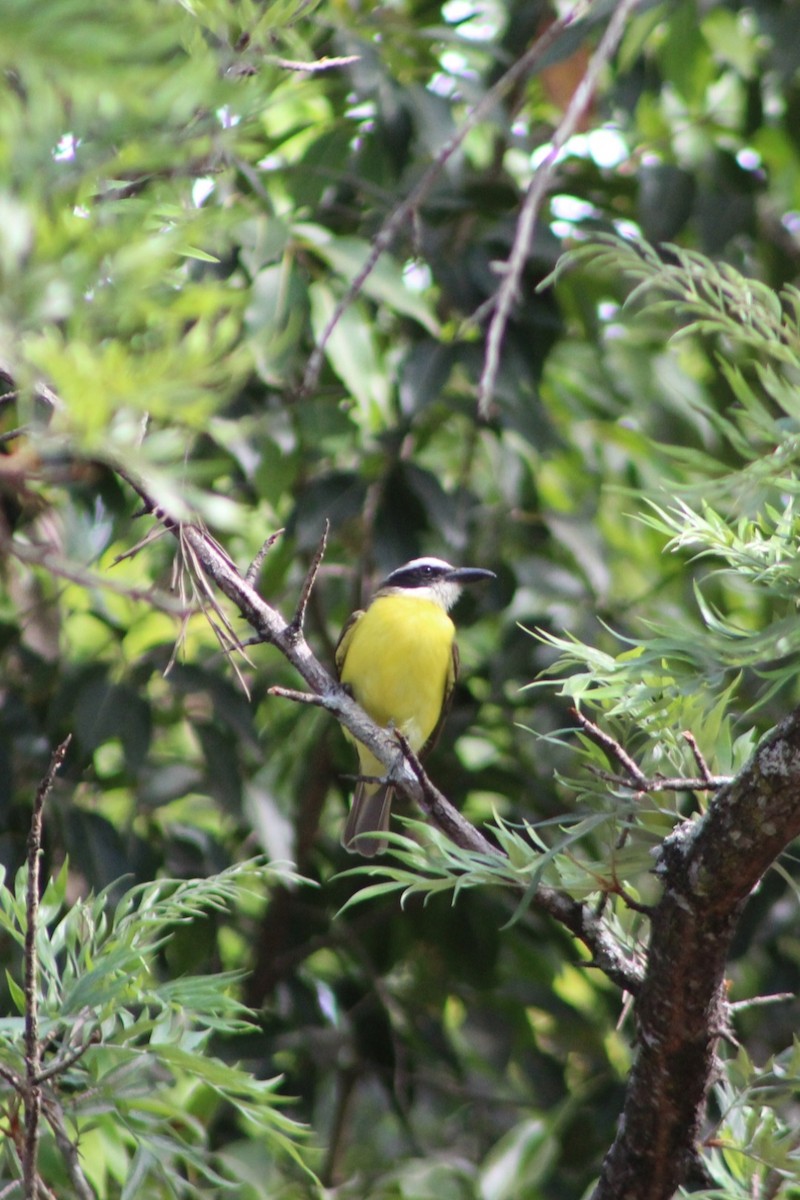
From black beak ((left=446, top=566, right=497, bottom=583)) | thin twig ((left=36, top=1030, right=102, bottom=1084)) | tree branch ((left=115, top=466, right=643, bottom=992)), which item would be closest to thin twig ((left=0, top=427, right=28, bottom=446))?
tree branch ((left=115, top=466, right=643, bottom=992))

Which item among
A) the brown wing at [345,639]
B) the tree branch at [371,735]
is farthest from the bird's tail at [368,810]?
the tree branch at [371,735]

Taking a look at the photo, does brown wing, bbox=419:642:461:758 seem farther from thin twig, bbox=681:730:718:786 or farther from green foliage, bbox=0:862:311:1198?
thin twig, bbox=681:730:718:786

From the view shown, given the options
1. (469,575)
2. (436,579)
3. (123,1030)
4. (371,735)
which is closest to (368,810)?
(436,579)

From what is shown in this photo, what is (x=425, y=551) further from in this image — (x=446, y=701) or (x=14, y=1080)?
(x=14, y=1080)

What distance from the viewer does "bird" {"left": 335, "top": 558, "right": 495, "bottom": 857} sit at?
3.74 metres

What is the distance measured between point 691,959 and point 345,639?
7.51ft

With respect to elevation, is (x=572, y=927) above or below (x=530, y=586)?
above

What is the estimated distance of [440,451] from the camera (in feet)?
12.6

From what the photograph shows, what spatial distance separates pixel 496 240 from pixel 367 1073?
85.5 inches

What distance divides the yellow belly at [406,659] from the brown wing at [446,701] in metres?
0.02

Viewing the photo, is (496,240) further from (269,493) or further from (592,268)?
(269,493)

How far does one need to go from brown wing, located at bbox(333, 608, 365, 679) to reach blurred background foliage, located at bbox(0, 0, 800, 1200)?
0.07 metres

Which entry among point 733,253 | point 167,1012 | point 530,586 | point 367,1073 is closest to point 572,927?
point 167,1012

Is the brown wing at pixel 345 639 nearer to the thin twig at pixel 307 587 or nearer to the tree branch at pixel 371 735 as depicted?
the tree branch at pixel 371 735
